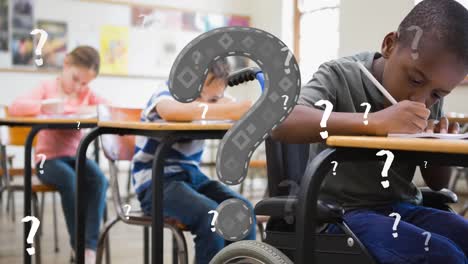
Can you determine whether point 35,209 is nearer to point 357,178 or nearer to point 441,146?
point 357,178

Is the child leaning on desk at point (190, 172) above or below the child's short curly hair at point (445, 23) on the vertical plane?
below

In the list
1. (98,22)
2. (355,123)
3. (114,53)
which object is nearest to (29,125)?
(355,123)

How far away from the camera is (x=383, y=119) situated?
80 centimetres

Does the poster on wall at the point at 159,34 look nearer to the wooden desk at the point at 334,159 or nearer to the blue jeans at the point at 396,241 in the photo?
the blue jeans at the point at 396,241

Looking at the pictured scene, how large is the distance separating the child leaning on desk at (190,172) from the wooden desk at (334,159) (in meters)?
0.71

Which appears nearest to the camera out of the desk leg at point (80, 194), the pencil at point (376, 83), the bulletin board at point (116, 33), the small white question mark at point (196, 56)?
the small white question mark at point (196, 56)

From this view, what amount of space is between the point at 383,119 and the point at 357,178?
22 centimetres

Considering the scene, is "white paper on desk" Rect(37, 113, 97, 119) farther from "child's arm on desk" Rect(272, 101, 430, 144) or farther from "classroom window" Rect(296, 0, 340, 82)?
"child's arm on desk" Rect(272, 101, 430, 144)

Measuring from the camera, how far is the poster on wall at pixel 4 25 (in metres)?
4.72

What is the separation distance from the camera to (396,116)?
2.59 feet

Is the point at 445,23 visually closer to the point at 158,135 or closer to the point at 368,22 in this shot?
the point at 368,22

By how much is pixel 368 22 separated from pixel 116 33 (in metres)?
4.53
